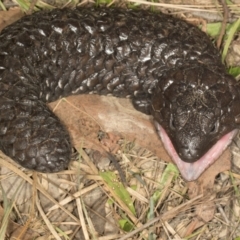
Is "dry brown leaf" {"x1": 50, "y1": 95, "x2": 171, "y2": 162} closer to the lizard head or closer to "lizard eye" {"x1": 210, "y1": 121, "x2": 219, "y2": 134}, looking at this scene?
the lizard head

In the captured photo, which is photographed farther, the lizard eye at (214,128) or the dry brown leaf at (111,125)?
the dry brown leaf at (111,125)

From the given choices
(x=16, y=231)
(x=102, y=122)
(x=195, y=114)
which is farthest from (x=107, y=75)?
(x=16, y=231)

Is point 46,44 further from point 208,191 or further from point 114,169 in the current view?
point 208,191

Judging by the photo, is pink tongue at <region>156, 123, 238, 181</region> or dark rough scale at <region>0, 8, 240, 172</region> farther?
pink tongue at <region>156, 123, 238, 181</region>

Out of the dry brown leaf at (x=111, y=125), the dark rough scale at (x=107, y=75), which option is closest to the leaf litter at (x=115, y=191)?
the dry brown leaf at (x=111, y=125)

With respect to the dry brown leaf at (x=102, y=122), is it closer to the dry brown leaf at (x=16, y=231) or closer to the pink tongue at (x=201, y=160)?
the pink tongue at (x=201, y=160)

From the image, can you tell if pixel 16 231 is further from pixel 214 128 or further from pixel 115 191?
pixel 214 128

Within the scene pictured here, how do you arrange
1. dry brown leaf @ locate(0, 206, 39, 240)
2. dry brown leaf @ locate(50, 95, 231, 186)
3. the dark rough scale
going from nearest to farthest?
the dark rough scale
dry brown leaf @ locate(0, 206, 39, 240)
dry brown leaf @ locate(50, 95, 231, 186)

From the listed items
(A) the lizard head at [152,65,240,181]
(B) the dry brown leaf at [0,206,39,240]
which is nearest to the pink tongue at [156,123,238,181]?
(A) the lizard head at [152,65,240,181]

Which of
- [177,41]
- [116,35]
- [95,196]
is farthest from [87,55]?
[95,196]
